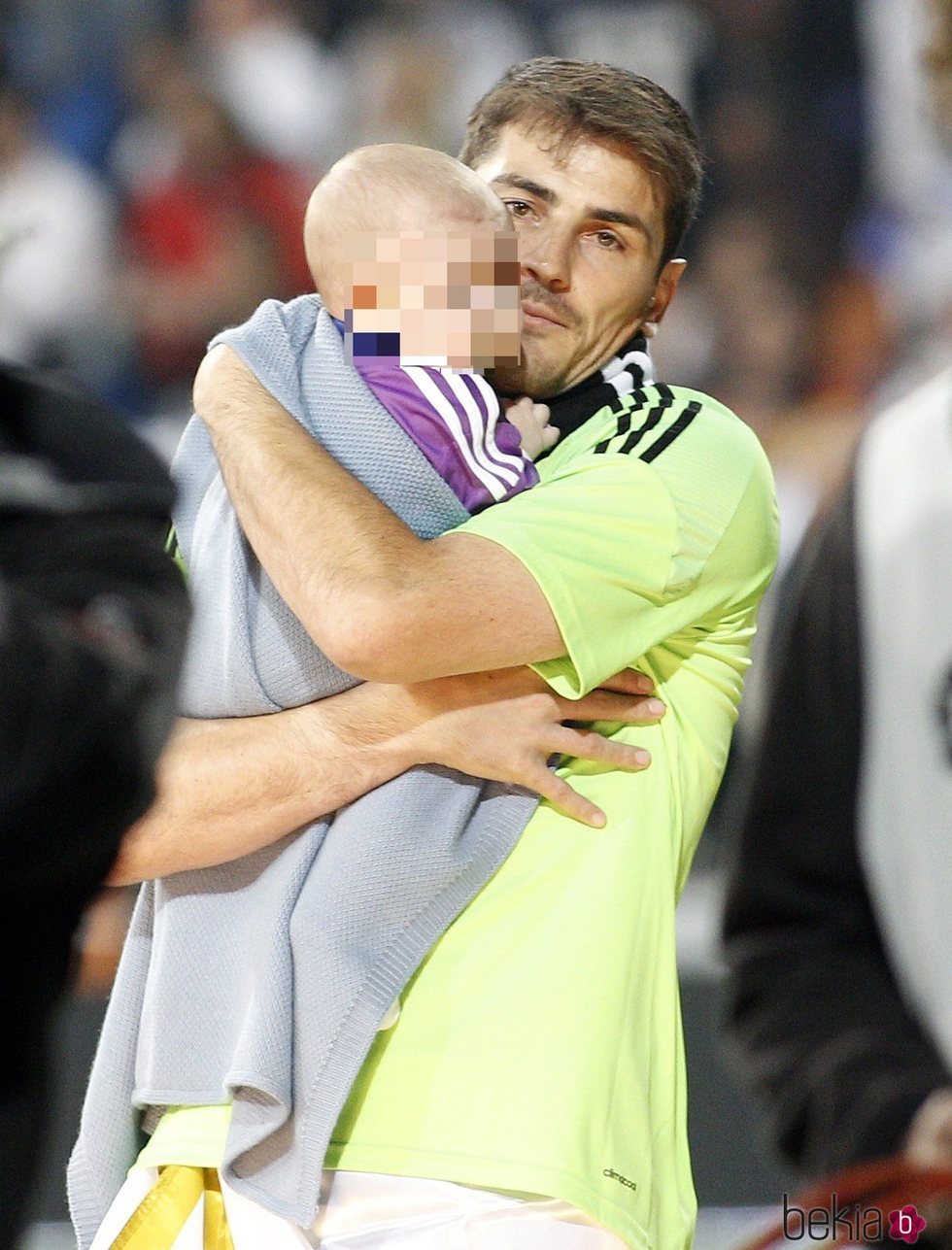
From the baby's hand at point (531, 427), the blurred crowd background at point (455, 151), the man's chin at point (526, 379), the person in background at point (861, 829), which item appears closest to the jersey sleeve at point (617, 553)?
the baby's hand at point (531, 427)

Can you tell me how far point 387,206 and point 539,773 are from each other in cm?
67

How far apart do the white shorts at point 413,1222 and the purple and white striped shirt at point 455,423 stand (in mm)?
723

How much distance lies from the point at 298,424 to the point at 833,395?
15.7 feet

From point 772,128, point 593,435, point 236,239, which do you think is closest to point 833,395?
point 772,128

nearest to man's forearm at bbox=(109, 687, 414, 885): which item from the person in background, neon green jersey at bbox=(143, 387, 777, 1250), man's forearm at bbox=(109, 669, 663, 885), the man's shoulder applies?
man's forearm at bbox=(109, 669, 663, 885)

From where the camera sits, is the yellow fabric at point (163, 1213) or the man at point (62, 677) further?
the yellow fabric at point (163, 1213)

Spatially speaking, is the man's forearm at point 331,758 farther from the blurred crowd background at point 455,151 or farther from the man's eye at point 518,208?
the blurred crowd background at point 455,151

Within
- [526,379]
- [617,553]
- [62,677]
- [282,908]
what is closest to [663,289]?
[526,379]

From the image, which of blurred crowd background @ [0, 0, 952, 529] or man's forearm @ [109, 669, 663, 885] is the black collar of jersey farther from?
blurred crowd background @ [0, 0, 952, 529]

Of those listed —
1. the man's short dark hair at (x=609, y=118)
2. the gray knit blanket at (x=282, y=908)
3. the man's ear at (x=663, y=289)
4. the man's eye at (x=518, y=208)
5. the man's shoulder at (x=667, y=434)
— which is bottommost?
the gray knit blanket at (x=282, y=908)

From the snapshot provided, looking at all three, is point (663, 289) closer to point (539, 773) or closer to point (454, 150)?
point (539, 773)

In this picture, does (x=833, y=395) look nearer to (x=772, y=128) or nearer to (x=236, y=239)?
(x=772, y=128)

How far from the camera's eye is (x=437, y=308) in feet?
6.81

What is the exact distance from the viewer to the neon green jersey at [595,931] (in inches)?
74.8
